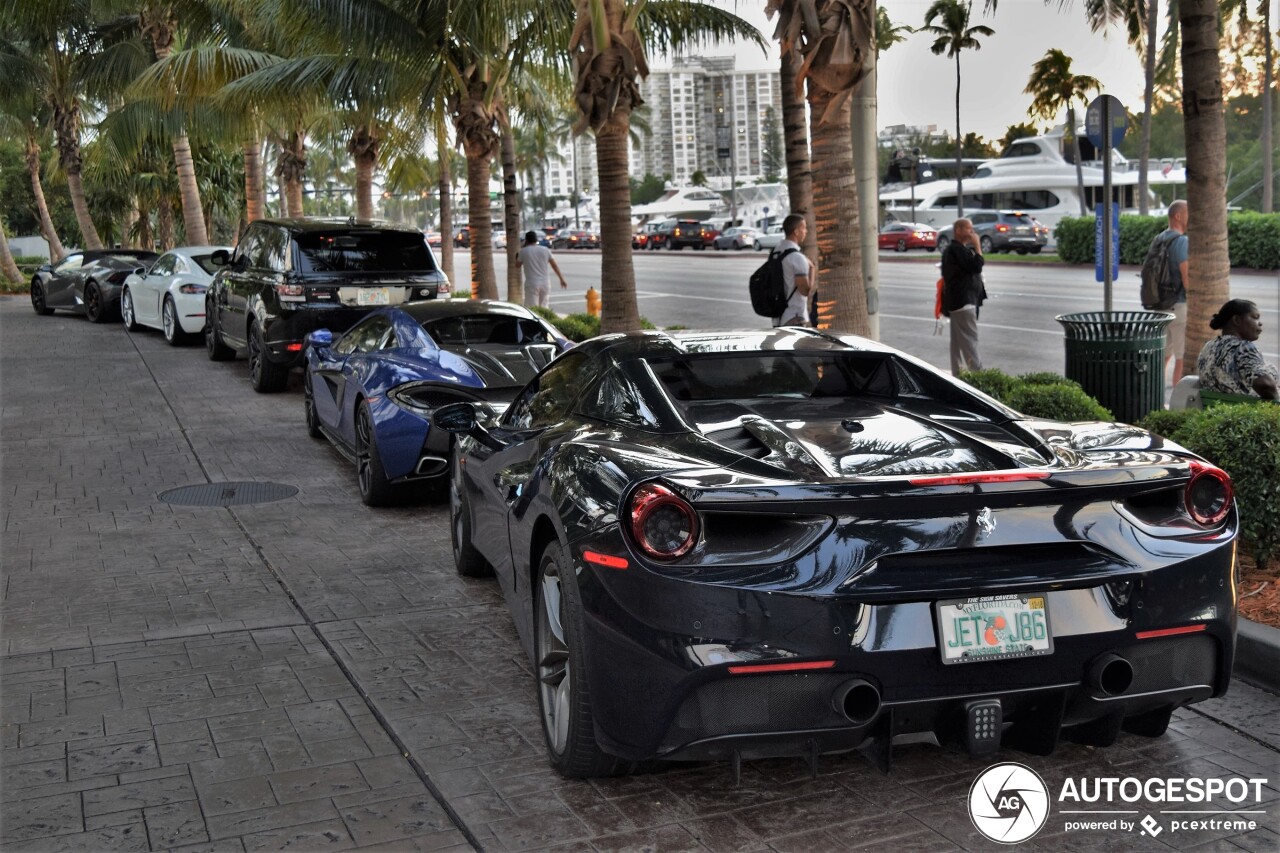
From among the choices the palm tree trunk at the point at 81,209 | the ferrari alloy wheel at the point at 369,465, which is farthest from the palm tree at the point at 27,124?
the ferrari alloy wheel at the point at 369,465

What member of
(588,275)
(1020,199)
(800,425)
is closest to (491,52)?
(800,425)

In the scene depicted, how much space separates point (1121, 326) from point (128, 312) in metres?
18.0

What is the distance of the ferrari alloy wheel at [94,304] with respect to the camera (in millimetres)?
24016

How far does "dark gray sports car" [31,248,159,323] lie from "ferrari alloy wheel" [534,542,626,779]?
65.9 ft

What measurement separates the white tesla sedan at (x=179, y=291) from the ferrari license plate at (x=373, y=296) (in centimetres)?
523

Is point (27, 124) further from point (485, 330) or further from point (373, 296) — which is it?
point (485, 330)

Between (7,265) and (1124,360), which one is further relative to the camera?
(7,265)

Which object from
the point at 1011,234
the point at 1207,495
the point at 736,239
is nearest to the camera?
the point at 1207,495

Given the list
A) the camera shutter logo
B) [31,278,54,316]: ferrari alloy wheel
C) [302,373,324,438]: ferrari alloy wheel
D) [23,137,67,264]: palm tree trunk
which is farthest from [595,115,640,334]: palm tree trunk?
[23,137,67,264]: palm tree trunk

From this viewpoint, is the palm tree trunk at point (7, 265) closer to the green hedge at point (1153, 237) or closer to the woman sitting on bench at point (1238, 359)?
the green hedge at point (1153, 237)

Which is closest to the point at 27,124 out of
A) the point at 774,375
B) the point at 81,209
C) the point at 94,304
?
the point at 81,209

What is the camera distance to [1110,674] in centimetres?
383

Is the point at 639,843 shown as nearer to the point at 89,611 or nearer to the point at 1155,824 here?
the point at 1155,824

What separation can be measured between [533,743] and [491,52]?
608 inches
